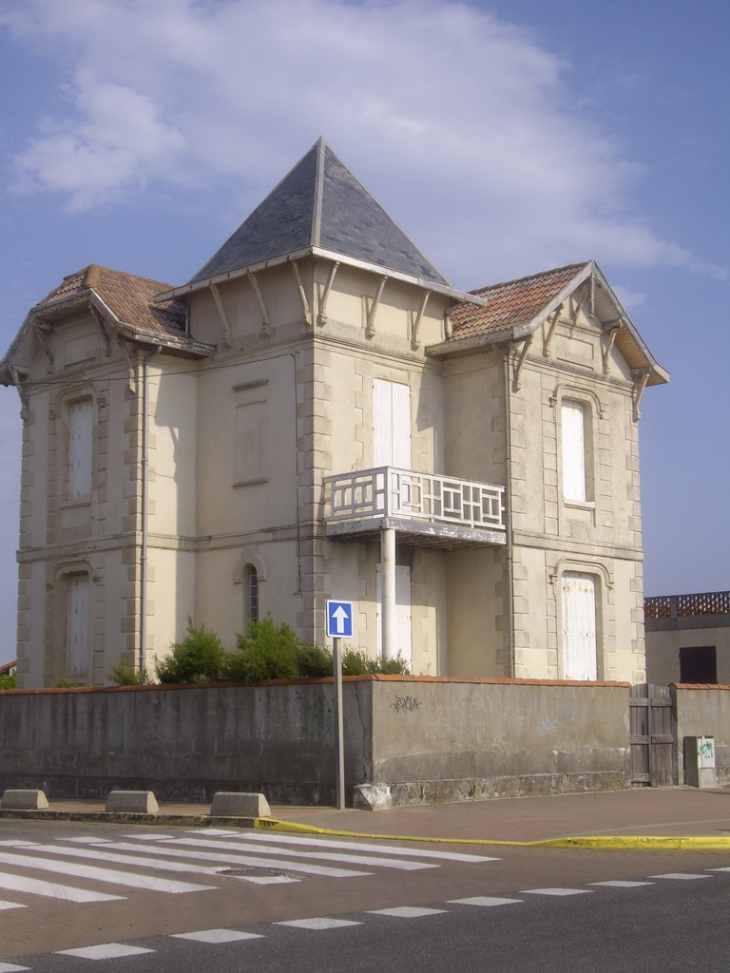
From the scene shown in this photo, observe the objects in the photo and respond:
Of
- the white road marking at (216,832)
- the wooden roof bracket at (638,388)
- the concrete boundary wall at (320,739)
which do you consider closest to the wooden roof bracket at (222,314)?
the concrete boundary wall at (320,739)

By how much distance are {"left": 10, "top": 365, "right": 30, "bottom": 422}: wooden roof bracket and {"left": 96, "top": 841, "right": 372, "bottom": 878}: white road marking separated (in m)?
15.2

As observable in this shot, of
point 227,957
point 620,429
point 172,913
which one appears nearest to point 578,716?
point 620,429

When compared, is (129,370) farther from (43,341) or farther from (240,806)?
(240,806)

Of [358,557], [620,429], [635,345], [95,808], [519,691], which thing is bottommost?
[95,808]

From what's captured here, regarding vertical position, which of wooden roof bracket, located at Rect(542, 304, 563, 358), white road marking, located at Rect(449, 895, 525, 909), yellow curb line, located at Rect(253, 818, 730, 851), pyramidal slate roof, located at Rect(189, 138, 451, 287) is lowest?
yellow curb line, located at Rect(253, 818, 730, 851)

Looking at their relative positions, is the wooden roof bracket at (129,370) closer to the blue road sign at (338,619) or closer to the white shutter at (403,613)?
the white shutter at (403,613)

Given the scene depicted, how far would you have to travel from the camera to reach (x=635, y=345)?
90.9 ft

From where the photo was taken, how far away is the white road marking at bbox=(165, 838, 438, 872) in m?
11.9

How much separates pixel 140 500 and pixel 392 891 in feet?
49.7

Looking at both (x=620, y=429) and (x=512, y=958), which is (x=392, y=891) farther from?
(x=620, y=429)

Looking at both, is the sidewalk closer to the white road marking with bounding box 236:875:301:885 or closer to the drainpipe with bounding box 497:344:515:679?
the white road marking with bounding box 236:875:301:885

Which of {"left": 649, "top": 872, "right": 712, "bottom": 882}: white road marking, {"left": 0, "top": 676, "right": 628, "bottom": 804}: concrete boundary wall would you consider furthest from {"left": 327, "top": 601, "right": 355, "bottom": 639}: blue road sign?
{"left": 649, "top": 872, "right": 712, "bottom": 882}: white road marking

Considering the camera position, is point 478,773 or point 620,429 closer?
point 478,773

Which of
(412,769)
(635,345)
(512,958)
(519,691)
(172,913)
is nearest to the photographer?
(512,958)
